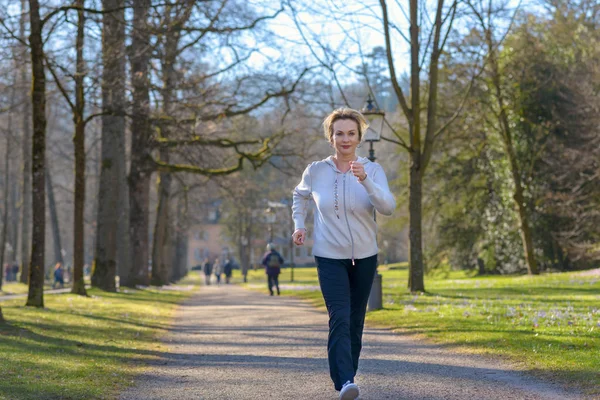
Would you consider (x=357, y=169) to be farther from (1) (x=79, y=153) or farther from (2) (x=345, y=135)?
(1) (x=79, y=153)

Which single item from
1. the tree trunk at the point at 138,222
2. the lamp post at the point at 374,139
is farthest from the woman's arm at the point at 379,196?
the tree trunk at the point at 138,222

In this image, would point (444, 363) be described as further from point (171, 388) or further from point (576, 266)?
point (576, 266)

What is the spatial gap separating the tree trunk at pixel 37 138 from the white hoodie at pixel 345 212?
10.0 metres

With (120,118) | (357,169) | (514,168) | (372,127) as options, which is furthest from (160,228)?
(357,169)

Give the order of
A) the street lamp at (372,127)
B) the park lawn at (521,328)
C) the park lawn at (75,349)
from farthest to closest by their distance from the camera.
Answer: the street lamp at (372,127) → the park lawn at (521,328) → the park lawn at (75,349)

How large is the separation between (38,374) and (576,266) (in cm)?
3365

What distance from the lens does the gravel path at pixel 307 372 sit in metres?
6.93

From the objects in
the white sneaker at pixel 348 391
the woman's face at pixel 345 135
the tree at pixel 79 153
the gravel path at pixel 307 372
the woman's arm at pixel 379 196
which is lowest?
the gravel path at pixel 307 372

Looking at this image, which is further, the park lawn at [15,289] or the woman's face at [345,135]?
the park lawn at [15,289]

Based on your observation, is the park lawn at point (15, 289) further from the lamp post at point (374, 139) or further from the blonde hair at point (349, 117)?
the blonde hair at point (349, 117)

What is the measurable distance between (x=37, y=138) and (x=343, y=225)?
10328 millimetres

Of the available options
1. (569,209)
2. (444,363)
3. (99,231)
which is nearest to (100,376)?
(444,363)

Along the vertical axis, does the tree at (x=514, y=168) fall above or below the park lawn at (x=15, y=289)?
above

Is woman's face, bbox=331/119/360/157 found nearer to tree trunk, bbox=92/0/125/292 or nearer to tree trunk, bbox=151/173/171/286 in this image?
tree trunk, bbox=92/0/125/292
